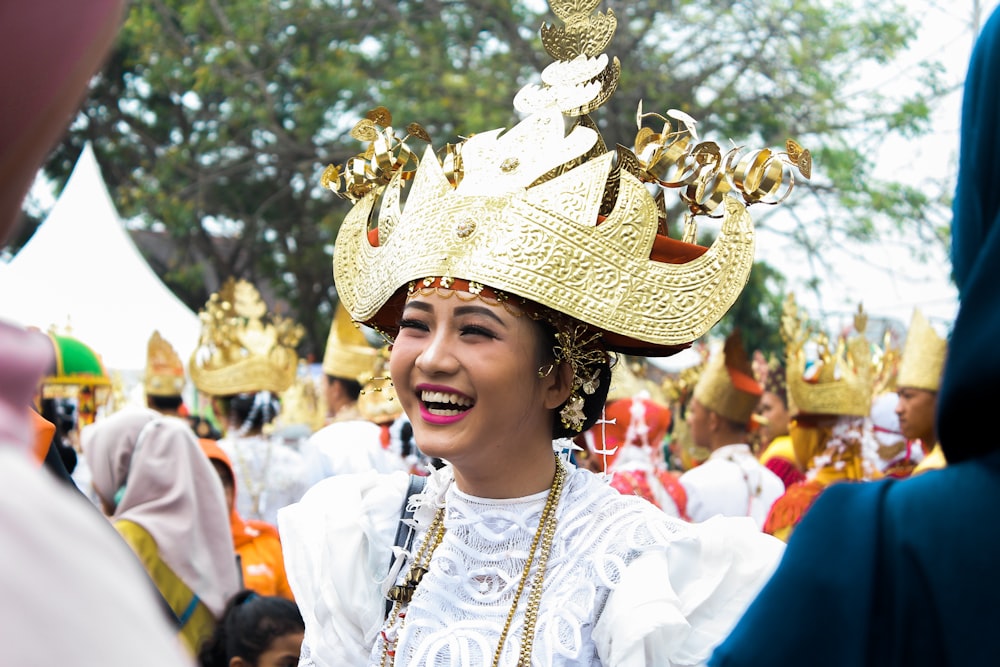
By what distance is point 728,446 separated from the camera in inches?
285

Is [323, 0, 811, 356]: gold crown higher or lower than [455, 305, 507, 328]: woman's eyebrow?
higher

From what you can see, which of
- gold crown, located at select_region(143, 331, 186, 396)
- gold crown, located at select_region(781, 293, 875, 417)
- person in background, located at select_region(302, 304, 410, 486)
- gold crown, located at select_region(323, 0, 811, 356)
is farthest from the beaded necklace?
gold crown, located at select_region(143, 331, 186, 396)

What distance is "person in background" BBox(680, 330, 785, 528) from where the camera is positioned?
6.67 m

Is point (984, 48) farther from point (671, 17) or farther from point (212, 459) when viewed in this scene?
point (671, 17)

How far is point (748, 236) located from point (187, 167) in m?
14.0

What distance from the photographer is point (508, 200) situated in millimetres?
2689

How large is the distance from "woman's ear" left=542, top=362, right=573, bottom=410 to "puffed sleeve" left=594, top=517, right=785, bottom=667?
43cm

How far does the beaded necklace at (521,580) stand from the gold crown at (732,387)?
15.7 feet

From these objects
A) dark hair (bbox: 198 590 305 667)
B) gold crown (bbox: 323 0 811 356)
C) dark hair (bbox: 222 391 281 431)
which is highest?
gold crown (bbox: 323 0 811 356)

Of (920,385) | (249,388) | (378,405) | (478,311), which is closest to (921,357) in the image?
(920,385)

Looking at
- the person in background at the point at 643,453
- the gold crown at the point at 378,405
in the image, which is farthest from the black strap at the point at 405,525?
the gold crown at the point at 378,405

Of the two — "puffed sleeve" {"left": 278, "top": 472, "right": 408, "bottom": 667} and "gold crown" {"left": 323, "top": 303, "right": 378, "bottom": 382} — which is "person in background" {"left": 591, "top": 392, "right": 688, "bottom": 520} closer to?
"gold crown" {"left": 323, "top": 303, "right": 378, "bottom": 382}

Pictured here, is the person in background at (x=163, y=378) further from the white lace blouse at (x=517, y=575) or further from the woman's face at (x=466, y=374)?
the woman's face at (x=466, y=374)

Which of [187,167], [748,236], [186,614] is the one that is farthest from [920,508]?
[187,167]
